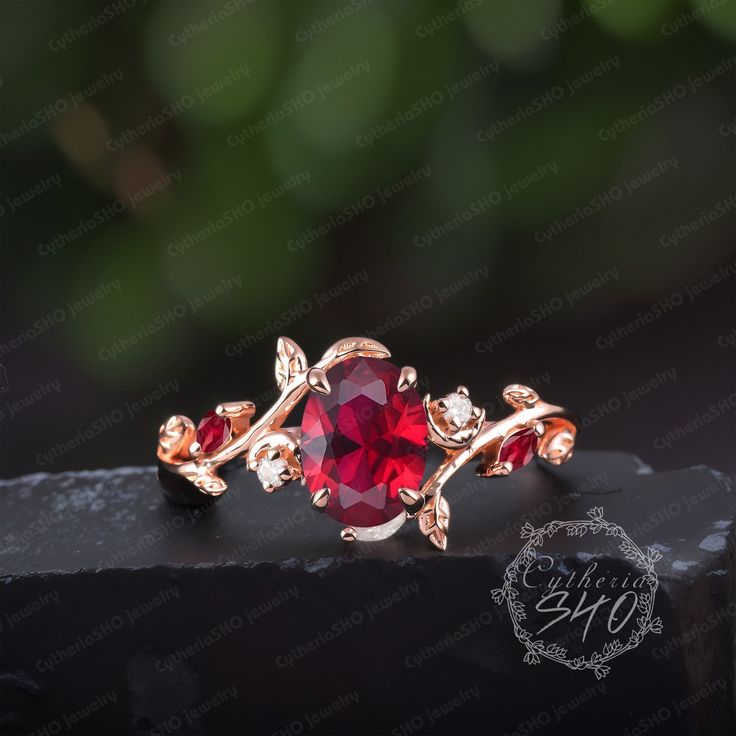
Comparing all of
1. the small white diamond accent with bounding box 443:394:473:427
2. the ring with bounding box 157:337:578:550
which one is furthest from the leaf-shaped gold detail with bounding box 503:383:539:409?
the small white diamond accent with bounding box 443:394:473:427

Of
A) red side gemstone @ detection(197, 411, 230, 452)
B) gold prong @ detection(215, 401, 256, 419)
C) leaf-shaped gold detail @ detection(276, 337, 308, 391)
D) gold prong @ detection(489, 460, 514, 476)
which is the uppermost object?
leaf-shaped gold detail @ detection(276, 337, 308, 391)

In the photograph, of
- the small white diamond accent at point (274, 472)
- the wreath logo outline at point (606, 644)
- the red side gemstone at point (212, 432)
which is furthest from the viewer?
the red side gemstone at point (212, 432)

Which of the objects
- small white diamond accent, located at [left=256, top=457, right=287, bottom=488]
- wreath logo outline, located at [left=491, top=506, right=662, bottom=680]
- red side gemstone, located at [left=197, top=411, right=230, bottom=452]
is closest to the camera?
wreath logo outline, located at [left=491, top=506, right=662, bottom=680]

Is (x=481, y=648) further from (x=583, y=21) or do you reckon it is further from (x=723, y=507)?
(x=583, y=21)

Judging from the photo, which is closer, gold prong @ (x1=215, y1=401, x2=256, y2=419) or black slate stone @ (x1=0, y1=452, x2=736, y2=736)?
black slate stone @ (x1=0, y1=452, x2=736, y2=736)

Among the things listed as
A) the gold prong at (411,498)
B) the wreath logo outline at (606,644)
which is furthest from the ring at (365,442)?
the wreath logo outline at (606,644)

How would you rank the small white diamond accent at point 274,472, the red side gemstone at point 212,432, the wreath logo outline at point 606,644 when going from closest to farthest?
the wreath logo outline at point 606,644 < the small white diamond accent at point 274,472 < the red side gemstone at point 212,432

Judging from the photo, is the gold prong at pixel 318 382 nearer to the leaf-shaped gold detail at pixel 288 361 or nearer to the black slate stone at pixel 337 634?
the leaf-shaped gold detail at pixel 288 361

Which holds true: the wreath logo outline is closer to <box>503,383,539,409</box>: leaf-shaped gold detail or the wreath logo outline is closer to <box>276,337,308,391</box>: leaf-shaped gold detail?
<box>503,383,539,409</box>: leaf-shaped gold detail
